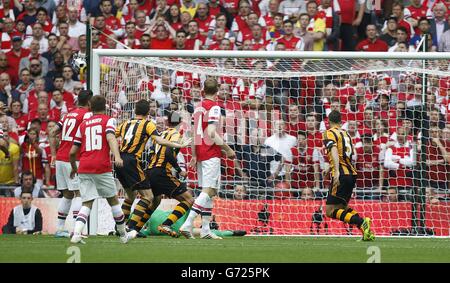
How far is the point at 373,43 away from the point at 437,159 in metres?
3.65

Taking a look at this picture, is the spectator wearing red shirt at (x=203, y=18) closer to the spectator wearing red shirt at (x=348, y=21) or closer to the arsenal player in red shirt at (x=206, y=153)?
the spectator wearing red shirt at (x=348, y=21)

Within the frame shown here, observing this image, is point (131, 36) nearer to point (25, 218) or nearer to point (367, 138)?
point (25, 218)

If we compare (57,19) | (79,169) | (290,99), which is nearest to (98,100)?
(79,169)

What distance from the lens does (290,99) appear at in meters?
17.7

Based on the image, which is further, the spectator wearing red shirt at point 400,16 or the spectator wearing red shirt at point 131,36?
the spectator wearing red shirt at point 131,36

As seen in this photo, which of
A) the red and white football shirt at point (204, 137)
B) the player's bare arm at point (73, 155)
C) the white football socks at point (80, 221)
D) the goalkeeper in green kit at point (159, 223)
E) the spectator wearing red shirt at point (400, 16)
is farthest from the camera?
the spectator wearing red shirt at point (400, 16)

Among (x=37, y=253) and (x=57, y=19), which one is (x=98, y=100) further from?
(x=57, y=19)

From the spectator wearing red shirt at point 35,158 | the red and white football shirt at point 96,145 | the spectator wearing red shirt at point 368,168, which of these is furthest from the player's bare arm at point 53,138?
the spectator wearing red shirt at point 368,168

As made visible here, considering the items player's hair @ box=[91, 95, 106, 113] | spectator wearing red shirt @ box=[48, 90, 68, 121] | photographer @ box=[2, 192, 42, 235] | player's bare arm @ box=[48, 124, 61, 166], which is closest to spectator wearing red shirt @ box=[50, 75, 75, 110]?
spectator wearing red shirt @ box=[48, 90, 68, 121]

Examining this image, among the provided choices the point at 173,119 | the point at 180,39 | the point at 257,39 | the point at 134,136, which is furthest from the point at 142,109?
the point at 257,39

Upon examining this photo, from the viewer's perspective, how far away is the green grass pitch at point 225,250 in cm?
1102

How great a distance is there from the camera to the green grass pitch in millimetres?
11023

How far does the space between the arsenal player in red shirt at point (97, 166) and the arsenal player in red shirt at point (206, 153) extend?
1439mm

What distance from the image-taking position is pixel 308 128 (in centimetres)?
1748
